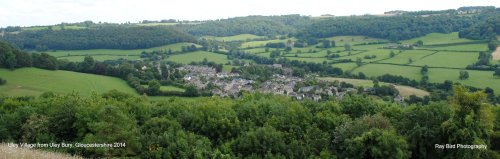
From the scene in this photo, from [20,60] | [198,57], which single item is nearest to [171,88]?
A: [20,60]

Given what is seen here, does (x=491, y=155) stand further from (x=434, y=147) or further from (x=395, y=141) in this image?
(x=395, y=141)

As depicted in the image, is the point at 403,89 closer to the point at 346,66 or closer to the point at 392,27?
the point at 346,66

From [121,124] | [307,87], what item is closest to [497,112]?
[121,124]

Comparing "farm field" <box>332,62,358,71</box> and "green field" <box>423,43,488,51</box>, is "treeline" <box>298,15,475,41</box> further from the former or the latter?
"farm field" <box>332,62,358,71</box>

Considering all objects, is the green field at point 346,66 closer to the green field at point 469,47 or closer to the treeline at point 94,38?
the green field at point 469,47

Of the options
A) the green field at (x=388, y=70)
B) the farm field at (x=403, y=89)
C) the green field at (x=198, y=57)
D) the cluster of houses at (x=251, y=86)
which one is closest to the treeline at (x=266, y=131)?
the cluster of houses at (x=251, y=86)

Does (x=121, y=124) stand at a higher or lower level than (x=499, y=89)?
higher

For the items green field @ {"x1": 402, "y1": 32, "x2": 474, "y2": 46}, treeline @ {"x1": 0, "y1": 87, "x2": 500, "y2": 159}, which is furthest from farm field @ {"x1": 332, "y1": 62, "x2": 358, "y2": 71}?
treeline @ {"x1": 0, "y1": 87, "x2": 500, "y2": 159}
